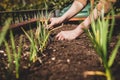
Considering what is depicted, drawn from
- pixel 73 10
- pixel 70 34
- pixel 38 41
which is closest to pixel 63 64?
pixel 38 41

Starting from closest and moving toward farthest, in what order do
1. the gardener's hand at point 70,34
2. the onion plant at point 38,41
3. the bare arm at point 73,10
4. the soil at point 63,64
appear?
the soil at point 63,64
the onion plant at point 38,41
the gardener's hand at point 70,34
the bare arm at point 73,10

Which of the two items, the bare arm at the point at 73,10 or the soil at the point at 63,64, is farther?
→ the bare arm at the point at 73,10

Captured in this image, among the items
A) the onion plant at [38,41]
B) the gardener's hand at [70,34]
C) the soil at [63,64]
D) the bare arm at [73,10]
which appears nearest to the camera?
the soil at [63,64]

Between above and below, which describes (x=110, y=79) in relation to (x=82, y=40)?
above

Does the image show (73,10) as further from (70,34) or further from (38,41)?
(38,41)

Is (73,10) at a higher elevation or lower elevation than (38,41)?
higher

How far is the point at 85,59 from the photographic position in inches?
58.4

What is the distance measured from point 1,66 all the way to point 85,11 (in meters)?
2.62

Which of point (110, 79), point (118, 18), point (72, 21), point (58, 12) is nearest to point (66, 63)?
point (110, 79)

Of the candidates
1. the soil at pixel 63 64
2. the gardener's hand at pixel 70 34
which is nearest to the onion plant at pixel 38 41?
the soil at pixel 63 64

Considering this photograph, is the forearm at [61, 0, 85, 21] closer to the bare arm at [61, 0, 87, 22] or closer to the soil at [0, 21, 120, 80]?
the bare arm at [61, 0, 87, 22]

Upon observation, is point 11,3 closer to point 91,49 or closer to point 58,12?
point 58,12

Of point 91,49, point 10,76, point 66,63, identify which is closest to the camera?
point 10,76

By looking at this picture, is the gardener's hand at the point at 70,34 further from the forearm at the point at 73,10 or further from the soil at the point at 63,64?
the forearm at the point at 73,10
